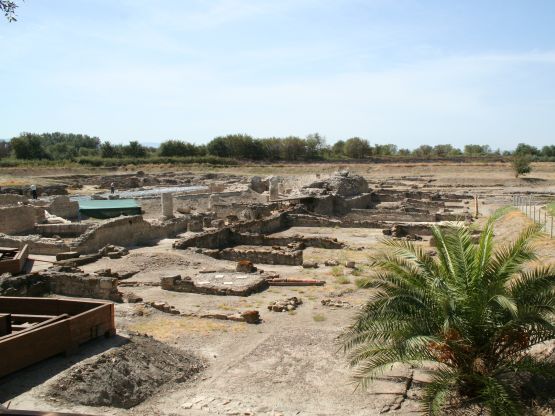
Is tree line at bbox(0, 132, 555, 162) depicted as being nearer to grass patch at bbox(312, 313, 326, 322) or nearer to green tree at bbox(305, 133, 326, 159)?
green tree at bbox(305, 133, 326, 159)

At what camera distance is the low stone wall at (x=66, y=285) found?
46.8 ft

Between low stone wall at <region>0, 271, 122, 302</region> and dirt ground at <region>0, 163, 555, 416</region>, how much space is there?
674 mm

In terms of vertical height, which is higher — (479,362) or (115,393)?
(479,362)

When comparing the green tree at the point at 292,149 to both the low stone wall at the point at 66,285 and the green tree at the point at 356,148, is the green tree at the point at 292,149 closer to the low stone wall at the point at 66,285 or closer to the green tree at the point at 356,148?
the green tree at the point at 356,148

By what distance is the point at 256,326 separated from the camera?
12.8 meters

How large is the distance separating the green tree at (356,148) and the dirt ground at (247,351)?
236 ft

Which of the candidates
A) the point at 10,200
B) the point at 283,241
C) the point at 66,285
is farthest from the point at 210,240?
the point at 10,200

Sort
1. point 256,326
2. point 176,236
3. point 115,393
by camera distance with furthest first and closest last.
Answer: point 176,236
point 256,326
point 115,393

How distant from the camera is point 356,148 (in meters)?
92.7

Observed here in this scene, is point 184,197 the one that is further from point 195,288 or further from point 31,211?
point 195,288

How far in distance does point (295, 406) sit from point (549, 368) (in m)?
3.67

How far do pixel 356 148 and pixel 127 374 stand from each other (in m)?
86.1

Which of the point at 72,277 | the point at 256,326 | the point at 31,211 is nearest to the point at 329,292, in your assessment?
the point at 256,326

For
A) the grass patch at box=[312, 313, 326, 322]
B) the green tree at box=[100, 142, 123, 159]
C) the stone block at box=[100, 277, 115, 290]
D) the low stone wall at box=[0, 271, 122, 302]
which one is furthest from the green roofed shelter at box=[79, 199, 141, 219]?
the green tree at box=[100, 142, 123, 159]
